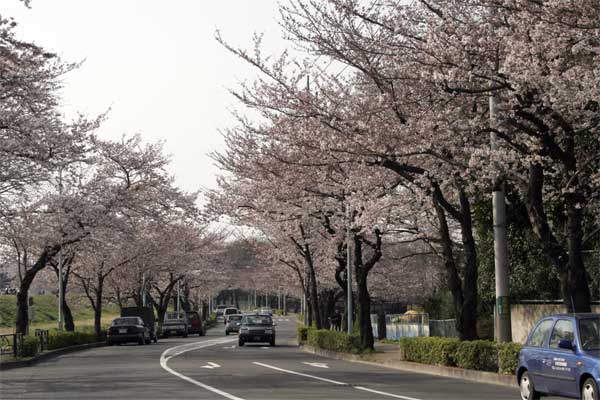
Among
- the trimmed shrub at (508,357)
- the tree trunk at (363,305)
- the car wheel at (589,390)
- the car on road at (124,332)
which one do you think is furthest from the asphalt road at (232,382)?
the car on road at (124,332)

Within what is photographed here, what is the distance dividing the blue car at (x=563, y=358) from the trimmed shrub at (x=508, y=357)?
4.17 m

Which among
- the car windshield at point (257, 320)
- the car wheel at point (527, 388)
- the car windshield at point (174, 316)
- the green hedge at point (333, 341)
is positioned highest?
the car windshield at point (174, 316)

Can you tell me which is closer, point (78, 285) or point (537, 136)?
point (537, 136)

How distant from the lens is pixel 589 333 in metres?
13.7

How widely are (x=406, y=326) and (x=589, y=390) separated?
32028 mm

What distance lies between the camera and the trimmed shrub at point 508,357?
19562 mm

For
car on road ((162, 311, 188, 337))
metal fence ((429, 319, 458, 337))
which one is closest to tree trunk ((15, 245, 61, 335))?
metal fence ((429, 319, 458, 337))

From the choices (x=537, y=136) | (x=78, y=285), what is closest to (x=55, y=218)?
(x=537, y=136)

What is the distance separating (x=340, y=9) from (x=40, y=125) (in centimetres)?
1104

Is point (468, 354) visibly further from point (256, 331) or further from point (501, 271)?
point (256, 331)

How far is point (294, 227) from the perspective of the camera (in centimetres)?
4184

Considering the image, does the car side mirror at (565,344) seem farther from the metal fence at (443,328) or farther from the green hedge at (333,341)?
the metal fence at (443,328)

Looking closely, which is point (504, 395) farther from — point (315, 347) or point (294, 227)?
point (294, 227)

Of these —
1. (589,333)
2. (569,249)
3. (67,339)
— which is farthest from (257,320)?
(589,333)
